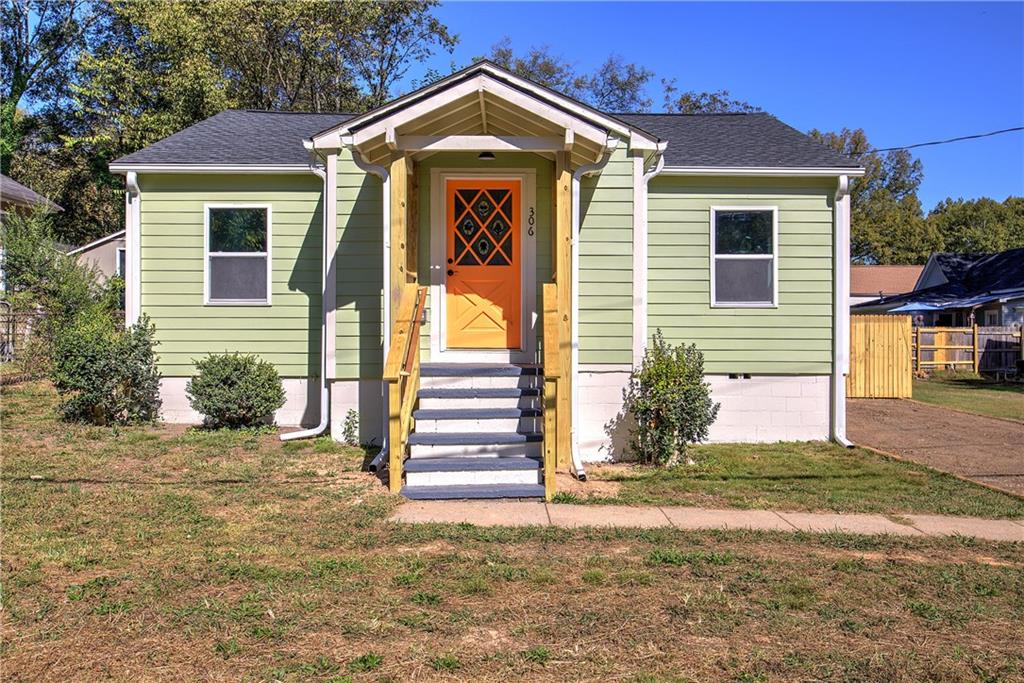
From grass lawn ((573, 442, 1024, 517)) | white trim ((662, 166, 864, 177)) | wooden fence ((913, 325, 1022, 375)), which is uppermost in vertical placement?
white trim ((662, 166, 864, 177))

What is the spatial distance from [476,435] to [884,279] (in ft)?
133

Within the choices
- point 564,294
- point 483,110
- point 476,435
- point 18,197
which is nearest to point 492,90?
point 483,110

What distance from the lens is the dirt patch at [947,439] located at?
8094 mm

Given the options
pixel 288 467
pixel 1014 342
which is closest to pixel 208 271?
pixel 288 467

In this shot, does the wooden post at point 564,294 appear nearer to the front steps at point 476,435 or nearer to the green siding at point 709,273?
the front steps at point 476,435

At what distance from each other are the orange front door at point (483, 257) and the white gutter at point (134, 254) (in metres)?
4.22

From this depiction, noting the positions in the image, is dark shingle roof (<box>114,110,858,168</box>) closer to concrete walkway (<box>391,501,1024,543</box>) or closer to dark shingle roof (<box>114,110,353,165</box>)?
dark shingle roof (<box>114,110,353,165</box>)

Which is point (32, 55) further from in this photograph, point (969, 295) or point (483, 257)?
point (969, 295)

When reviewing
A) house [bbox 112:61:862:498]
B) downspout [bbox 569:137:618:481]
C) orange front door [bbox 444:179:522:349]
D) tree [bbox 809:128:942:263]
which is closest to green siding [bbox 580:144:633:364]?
house [bbox 112:61:862:498]

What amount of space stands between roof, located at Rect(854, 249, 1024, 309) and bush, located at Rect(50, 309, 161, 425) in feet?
80.5

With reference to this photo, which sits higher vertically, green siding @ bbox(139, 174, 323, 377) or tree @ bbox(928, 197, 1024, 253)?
tree @ bbox(928, 197, 1024, 253)

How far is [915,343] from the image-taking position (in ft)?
75.7

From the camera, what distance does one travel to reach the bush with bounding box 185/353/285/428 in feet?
30.3

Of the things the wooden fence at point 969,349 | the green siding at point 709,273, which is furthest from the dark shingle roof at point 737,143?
the wooden fence at point 969,349
